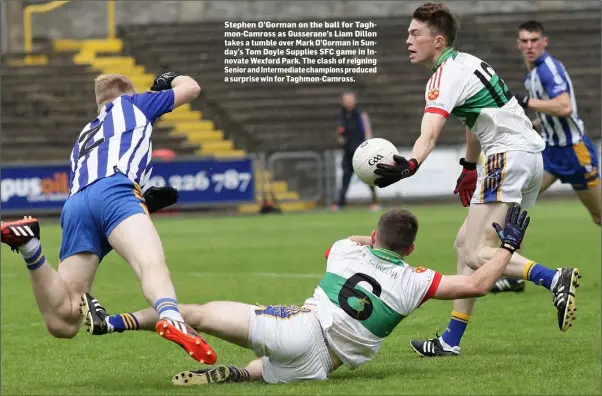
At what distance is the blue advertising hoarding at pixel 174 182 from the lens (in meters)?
22.4

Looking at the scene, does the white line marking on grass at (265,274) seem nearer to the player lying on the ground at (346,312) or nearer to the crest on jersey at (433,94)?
the crest on jersey at (433,94)

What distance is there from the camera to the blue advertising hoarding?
883 inches

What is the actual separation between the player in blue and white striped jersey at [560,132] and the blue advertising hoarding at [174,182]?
1128 cm

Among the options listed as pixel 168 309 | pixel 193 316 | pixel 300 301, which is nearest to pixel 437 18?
pixel 193 316

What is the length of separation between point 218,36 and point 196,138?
8.96 ft

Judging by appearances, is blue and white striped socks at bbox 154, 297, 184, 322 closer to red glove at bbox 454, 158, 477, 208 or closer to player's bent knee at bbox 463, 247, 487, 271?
player's bent knee at bbox 463, 247, 487, 271

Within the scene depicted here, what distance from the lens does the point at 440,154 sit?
23.9 meters

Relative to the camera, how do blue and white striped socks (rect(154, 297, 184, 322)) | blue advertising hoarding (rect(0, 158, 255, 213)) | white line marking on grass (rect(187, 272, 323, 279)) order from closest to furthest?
1. blue and white striped socks (rect(154, 297, 184, 322))
2. white line marking on grass (rect(187, 272, 323, 279))
3. blue advertising hoarding (rect(0, 158, 255, 213))

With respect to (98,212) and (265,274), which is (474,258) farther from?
(265,274)

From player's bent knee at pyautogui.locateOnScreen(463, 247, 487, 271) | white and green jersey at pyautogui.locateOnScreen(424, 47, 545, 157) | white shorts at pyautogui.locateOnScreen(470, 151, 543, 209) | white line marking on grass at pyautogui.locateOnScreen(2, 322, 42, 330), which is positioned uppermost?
white and green jersey at pyautogui.locateOnScreen(424, 47, 545, 157)

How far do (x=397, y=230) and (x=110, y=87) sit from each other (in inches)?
79.8

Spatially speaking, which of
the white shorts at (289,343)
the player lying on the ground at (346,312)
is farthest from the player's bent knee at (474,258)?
the white shorts at (289,343)

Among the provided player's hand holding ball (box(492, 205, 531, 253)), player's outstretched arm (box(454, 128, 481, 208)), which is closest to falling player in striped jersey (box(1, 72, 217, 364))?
player's hand holding ball (box(492, 205, 531, 253))

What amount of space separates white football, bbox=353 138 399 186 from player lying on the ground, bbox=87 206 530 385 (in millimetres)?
499
